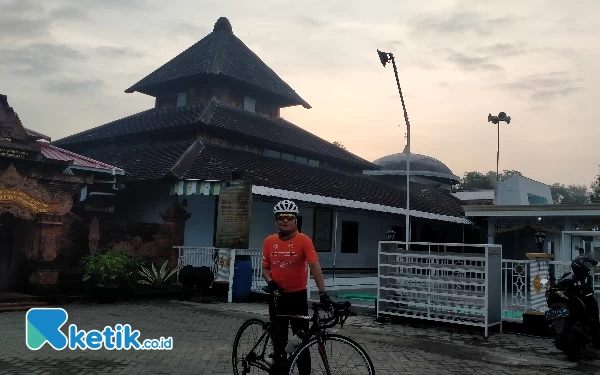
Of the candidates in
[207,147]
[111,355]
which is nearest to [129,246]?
[207,147]

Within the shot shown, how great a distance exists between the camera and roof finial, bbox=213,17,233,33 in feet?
80.2

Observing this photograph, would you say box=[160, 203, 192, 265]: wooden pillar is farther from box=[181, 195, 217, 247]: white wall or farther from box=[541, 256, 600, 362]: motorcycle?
box=[541, 256, 600, 362]: motorcycle

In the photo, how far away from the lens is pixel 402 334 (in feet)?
29.0

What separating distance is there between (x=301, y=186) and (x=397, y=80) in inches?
181

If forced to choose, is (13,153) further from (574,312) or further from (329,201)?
(574,312)

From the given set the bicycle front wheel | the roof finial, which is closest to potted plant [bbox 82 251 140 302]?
the bicycle front wheel

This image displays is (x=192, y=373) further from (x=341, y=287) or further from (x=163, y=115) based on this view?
(x=163, y=115)

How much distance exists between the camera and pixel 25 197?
438 inches

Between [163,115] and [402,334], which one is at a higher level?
[163,115]

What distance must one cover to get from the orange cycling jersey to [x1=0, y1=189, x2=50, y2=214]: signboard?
27.4ft

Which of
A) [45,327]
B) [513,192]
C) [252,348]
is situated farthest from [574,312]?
[513,192]

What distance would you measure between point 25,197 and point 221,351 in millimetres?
6677

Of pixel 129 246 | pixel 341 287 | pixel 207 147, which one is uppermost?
pixel 207 147

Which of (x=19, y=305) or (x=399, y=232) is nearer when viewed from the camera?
(x=19, y=305)
